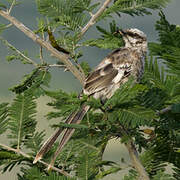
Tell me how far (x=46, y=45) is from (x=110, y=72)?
1.24 metres

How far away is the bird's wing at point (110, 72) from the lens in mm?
3705

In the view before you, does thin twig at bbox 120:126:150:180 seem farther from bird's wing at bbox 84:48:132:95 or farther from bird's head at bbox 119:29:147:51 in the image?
bird's head at bbox 119:29:147:51

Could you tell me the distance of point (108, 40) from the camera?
3.21 metres

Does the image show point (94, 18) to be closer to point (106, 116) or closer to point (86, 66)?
point (86, 66)

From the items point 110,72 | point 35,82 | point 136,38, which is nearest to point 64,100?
point 35,82

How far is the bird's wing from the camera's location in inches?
146

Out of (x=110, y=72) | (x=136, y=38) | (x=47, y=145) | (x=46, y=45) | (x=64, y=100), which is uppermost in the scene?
(x=136, y=38)

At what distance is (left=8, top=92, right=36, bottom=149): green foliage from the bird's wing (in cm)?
94

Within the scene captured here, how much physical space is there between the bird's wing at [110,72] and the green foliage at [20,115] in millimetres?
939

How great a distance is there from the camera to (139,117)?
6.63ft

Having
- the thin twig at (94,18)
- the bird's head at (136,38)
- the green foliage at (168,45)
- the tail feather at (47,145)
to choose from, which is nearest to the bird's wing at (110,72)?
the bird's head at (136,38)

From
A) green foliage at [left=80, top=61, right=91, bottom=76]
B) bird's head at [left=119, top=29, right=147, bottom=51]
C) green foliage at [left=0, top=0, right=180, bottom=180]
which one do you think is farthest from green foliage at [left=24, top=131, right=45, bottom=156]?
bird's head at [left=119, top=29, right=147, bottom=51]

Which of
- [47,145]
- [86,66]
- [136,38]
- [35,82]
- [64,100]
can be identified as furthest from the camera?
[136,38]

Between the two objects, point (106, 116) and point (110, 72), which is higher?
point (110, 72)
